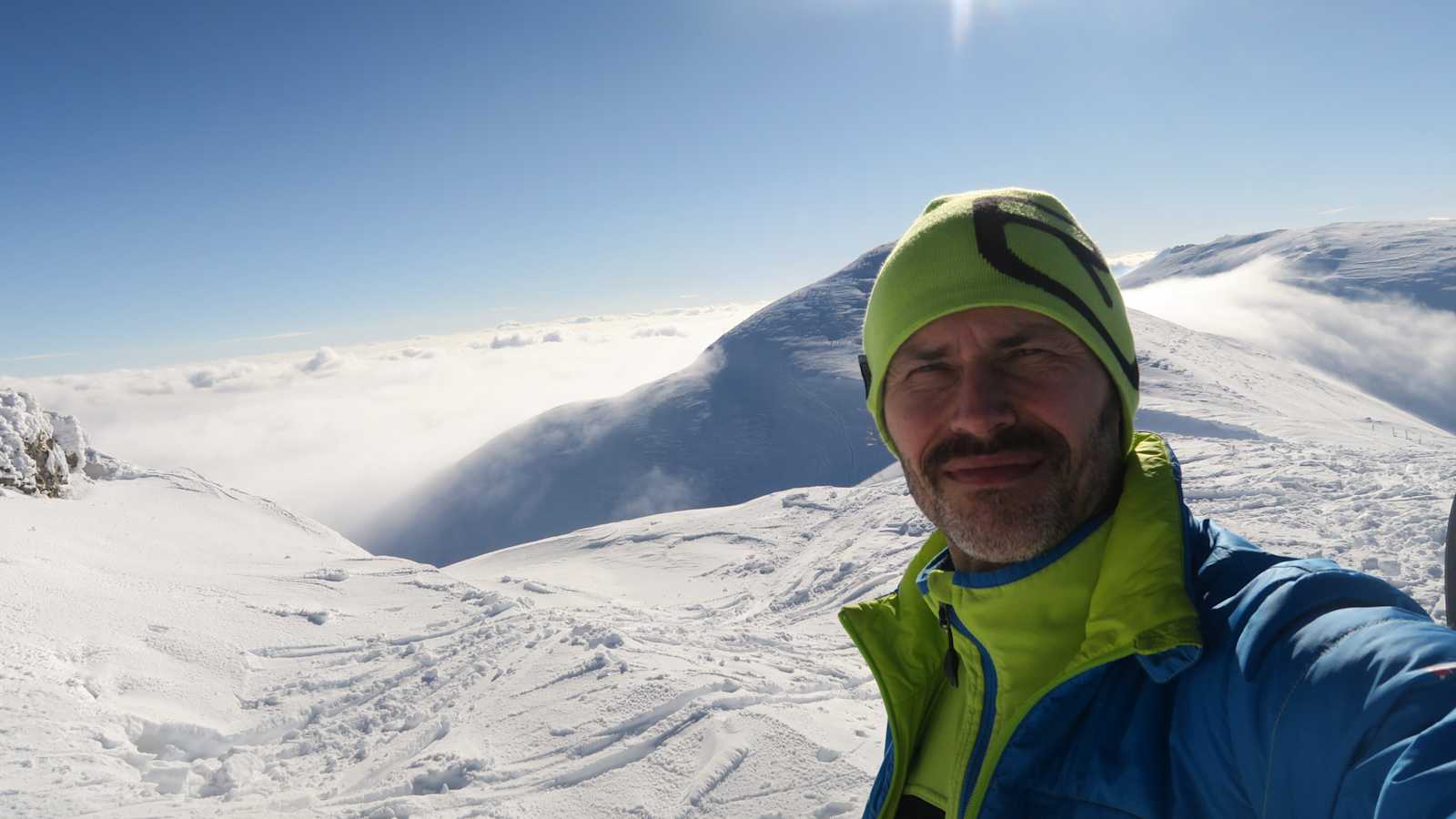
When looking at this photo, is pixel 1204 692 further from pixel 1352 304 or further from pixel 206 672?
pixel 1352 304

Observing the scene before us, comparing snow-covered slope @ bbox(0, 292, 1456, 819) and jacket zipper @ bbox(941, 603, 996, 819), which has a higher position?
jacket zipper @ bbox(941, 603, 996, 819)

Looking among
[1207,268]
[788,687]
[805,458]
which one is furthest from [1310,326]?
[788,687]

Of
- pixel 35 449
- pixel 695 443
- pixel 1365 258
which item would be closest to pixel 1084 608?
pixel 35 449


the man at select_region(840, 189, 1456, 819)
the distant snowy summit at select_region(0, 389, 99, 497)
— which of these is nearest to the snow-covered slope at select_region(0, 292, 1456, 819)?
the distant snowy summit at select_region(0, 389, 99, 497)

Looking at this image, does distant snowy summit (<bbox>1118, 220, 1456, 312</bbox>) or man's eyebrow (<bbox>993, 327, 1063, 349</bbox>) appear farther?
distant snowy summit (<bbox>1118, 220, 1456, 312</bbox>)

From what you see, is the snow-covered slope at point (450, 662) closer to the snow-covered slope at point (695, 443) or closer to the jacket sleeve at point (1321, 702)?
the jacket sleeve at point (1321, 702)

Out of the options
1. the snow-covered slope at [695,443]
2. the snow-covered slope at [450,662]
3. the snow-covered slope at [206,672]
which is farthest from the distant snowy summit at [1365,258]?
the snow-covered slope at [206,672]

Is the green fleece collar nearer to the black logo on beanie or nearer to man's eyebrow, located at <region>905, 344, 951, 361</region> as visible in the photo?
the black logo on beanie
